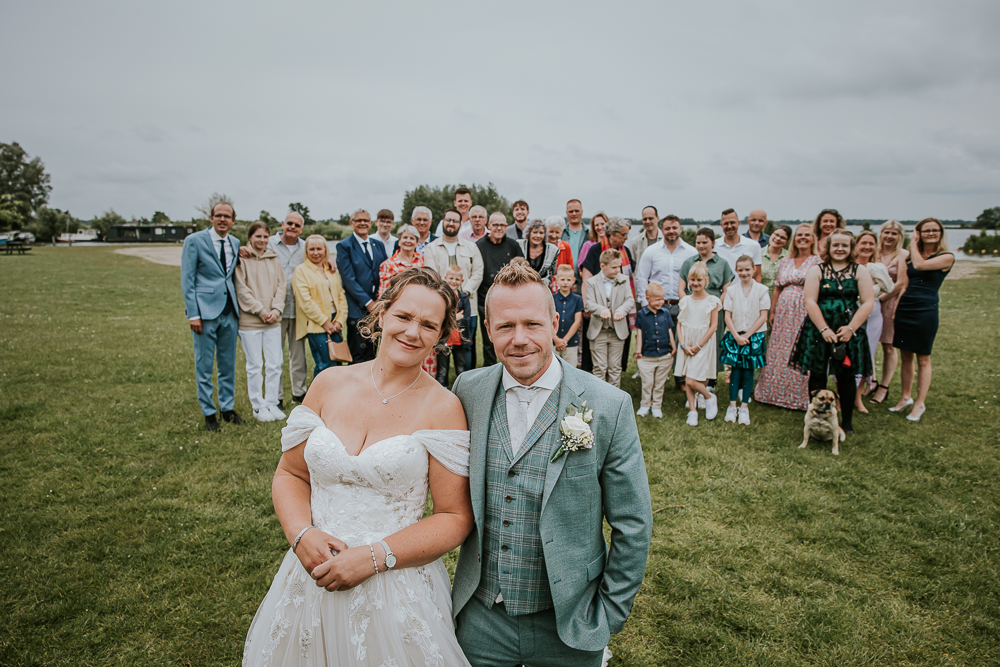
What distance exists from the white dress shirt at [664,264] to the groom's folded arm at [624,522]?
5.86m

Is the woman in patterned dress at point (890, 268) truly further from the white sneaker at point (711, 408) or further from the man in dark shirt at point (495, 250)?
the man in dark shirt at point (495, 250)

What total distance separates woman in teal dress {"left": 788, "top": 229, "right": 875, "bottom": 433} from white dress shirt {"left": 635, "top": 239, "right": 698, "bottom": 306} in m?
1.84

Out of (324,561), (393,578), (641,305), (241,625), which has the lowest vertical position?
(241,625)

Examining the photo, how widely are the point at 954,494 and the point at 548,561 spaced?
17.2 ft

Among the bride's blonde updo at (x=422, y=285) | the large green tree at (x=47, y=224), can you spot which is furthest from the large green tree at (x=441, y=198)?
the bride's blonde updo at (x=422, y=285)

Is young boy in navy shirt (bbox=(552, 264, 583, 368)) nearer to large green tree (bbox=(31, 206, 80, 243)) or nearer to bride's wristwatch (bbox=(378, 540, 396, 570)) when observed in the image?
bride's wristwatch (bbox=(378, 540, 396, 570))

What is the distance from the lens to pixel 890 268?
742 centimetres

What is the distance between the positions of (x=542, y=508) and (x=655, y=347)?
5.42 meters

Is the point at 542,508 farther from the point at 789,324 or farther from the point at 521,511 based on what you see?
the point at 789,324

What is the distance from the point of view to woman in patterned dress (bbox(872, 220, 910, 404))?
7207mm

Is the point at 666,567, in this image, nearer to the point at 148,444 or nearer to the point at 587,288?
the point at 587,288

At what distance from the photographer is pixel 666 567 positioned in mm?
3873

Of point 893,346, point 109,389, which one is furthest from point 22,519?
point 893,346

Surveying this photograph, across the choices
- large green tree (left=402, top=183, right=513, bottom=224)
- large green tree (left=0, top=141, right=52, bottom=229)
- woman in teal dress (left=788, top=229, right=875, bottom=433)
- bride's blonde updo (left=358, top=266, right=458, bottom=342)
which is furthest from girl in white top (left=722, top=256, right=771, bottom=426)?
large green tree (left=0, top=141, right=52, bottom=229)
